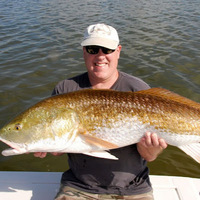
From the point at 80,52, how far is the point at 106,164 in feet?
24.3

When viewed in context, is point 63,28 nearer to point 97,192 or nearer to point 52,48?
point 52,48

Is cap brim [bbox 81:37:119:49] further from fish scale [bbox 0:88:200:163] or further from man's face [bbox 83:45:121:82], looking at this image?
fish scale [bbox 0:88:200:163]

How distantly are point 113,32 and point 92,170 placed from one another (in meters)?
1.52

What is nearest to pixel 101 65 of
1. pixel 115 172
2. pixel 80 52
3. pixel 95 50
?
pixel 95 50

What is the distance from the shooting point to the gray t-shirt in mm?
2557

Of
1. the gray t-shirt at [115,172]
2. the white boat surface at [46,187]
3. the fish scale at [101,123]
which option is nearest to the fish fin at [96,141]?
the fish scale at [101,123]

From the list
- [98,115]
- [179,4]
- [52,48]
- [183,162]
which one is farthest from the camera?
[179,4]

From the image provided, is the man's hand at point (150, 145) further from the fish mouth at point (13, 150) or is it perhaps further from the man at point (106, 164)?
the fish mouth at point (13, 150)

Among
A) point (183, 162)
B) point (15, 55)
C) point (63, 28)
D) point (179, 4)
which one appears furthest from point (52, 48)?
point (179, 4)

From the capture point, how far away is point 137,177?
2674mm

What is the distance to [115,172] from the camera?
2.56 m

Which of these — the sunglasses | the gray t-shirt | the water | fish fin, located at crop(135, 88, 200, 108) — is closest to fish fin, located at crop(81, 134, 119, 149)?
the gray t-shirt

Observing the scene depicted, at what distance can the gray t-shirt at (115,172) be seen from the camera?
2557 millimetres

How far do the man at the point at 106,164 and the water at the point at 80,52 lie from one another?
6.13 ft
